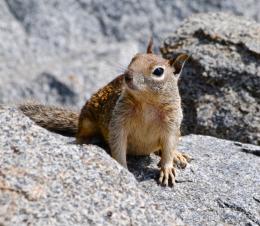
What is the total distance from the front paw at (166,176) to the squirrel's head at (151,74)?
1.97 ft

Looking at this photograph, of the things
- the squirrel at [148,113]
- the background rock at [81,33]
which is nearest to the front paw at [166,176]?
the squirrel at [148,113]

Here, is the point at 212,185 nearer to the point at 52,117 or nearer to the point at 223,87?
the point at 52,117

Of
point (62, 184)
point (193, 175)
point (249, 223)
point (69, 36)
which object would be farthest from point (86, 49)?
point (62, 184)

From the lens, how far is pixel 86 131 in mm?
6832

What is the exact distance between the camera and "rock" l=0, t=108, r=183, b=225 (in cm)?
438

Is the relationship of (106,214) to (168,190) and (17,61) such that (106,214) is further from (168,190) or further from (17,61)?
(17,61)

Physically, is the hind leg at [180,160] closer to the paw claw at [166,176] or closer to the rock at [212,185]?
the rock at [212,185]

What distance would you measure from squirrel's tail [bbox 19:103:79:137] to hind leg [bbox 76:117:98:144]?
0.39 metres

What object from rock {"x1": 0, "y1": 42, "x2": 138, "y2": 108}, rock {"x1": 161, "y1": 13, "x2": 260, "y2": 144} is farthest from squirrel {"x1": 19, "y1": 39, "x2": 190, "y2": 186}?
rock {"x1": 0, "y1": 42, "x2": 138, "y2": 108}

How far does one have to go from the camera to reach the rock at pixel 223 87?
7750 millimetres

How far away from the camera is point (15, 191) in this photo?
444 cm

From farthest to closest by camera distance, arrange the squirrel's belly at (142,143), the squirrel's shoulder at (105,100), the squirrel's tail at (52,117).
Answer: the squirrel's tail at (52,117), the squirrel's shoulder at (105,100), the squirrel's belly at (142,143)

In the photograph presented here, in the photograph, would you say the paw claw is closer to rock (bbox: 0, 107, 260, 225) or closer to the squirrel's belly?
rock (bbox: 0, 107, 260, 225)

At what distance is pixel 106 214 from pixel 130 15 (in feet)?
21.9
